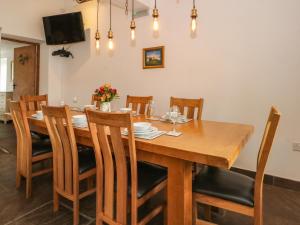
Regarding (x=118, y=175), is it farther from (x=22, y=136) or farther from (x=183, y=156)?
(x=22, y=136)

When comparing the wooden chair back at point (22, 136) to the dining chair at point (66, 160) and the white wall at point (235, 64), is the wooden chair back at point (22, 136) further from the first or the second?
the white wall at point (235, 64)

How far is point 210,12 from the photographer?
2.80 metres

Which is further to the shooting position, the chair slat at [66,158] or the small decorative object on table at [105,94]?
the small decorative object on table at [105,94]

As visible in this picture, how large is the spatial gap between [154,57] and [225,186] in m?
2.46

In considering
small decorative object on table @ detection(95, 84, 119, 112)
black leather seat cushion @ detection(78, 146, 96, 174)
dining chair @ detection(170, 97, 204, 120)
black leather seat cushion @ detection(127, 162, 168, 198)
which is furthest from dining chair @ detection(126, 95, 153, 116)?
black leather seat cushion @ detection(127, 162, 168, 198)

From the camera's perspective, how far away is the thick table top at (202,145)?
1.10 metres

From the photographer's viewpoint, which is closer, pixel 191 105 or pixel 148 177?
pixel 148 177

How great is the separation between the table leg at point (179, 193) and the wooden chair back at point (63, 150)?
0.82m

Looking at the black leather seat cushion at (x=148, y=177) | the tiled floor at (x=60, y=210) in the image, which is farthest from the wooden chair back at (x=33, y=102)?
the black leather seat cushion at (x=148, y=177)

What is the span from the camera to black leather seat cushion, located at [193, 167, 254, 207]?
126 cm

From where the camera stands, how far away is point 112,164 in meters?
1.41

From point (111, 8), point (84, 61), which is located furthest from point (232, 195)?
point (84, 61)

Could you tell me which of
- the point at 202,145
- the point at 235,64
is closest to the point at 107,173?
the point at 202,145

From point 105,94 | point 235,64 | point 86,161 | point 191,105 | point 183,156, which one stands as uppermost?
point 235,64
